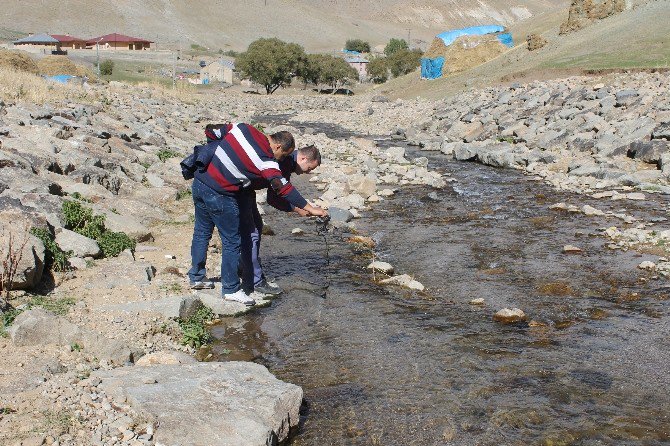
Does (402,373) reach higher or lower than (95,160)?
lower

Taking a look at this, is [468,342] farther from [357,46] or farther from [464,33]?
[357,46]

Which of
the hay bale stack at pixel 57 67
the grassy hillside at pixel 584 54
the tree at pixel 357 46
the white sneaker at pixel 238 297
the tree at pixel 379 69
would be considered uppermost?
the tree at pixel 357 46

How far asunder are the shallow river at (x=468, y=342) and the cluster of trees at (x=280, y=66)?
225 feet

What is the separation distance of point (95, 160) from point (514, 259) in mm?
8618

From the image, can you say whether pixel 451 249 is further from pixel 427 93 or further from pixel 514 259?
pixel 427 93

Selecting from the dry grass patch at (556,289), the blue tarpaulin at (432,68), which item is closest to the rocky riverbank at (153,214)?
the dry grass patch at (556,289)

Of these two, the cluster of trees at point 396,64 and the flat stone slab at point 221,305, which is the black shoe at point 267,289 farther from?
the cluster of trees at point 396,64

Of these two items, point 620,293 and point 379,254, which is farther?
point 379,254

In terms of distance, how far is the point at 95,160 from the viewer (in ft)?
45.1

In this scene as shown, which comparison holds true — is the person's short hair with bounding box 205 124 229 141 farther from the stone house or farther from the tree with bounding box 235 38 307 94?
the stone house

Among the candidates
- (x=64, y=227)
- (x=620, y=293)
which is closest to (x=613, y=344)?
(x=620, y=293)

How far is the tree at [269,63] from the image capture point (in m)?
78.6

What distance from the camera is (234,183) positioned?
7.89 m

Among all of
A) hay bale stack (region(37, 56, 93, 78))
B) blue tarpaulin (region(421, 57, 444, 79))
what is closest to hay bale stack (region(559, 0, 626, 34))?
blue tarpaulin (region(421, 57, 444, 79))
